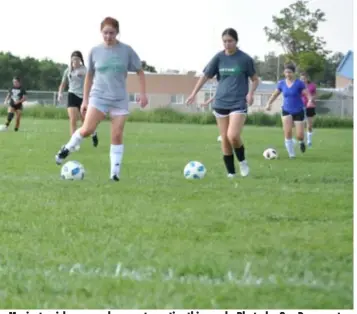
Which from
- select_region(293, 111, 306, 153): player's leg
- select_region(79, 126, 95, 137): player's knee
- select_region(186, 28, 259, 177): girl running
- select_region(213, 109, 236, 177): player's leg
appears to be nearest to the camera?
select_region(79, 126, 95, 137): player's knee

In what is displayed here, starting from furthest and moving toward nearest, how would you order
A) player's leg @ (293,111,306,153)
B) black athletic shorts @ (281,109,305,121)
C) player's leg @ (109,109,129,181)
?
1. player's leg @ (293,111,306,153)
2. black athletic shorts @ (281,109,305,121)
3. player's leg @ (109,109,129,181)

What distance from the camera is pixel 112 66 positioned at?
33.8 feet

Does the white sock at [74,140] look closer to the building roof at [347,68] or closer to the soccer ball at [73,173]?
the soccer ball at [73,173]

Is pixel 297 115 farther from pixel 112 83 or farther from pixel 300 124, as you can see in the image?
pixel 112 83

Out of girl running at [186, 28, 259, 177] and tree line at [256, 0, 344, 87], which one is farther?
tree line at [256, 0, 344, 87]

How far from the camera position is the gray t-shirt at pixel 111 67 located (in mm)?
10320

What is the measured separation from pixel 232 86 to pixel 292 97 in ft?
17.2

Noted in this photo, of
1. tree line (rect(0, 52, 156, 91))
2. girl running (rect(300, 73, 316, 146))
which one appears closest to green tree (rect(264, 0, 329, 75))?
tree line (rect(0, 52, 156, 91))

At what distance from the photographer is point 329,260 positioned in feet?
17.9

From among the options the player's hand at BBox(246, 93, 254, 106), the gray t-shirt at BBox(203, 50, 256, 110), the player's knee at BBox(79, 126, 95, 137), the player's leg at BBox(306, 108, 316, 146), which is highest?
the gray t-shirt at BBox(203, 50, 256, 110)

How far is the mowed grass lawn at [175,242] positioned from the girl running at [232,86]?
27.7 inches

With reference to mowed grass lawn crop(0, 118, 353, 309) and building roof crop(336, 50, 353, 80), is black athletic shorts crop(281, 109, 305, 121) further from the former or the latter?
building roof crop(336, 50, 353, 80)

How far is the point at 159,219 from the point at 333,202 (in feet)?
6.56

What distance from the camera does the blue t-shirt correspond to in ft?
52.6
